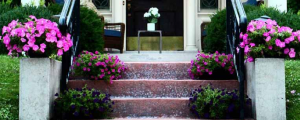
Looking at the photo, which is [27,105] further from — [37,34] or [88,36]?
[88,36]

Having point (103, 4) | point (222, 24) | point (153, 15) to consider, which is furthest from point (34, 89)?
point (103, 4)

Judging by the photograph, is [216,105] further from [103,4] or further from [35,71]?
[103,4]

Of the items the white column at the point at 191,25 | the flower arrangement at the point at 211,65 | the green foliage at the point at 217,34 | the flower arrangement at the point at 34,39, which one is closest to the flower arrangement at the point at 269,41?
the flower arrangement at the point at 211,65

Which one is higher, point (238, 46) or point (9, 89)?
point (238, 46)

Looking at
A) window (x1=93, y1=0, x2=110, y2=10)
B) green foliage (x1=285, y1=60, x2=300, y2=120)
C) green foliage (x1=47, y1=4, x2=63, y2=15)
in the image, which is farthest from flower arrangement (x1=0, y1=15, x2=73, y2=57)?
window (x1=93, y1=0, x2=110, y2=10)

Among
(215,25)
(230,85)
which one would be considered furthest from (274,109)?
(215,25)

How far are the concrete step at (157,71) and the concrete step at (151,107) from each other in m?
0.73

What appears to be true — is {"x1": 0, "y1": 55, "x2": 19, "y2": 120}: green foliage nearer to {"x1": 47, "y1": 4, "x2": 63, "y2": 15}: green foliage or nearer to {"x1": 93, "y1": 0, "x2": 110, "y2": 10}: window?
{"x1": 47, "y1": 4, "x2": 63, "y2": 15}: green foliage

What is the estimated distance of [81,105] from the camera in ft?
12.4

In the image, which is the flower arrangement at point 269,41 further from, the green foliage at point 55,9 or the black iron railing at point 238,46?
the green foliage at point 55,9

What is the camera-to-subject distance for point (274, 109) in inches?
151

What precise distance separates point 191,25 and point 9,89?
5510mm

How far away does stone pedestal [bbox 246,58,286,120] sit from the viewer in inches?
150

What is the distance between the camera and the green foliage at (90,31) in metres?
6.05
